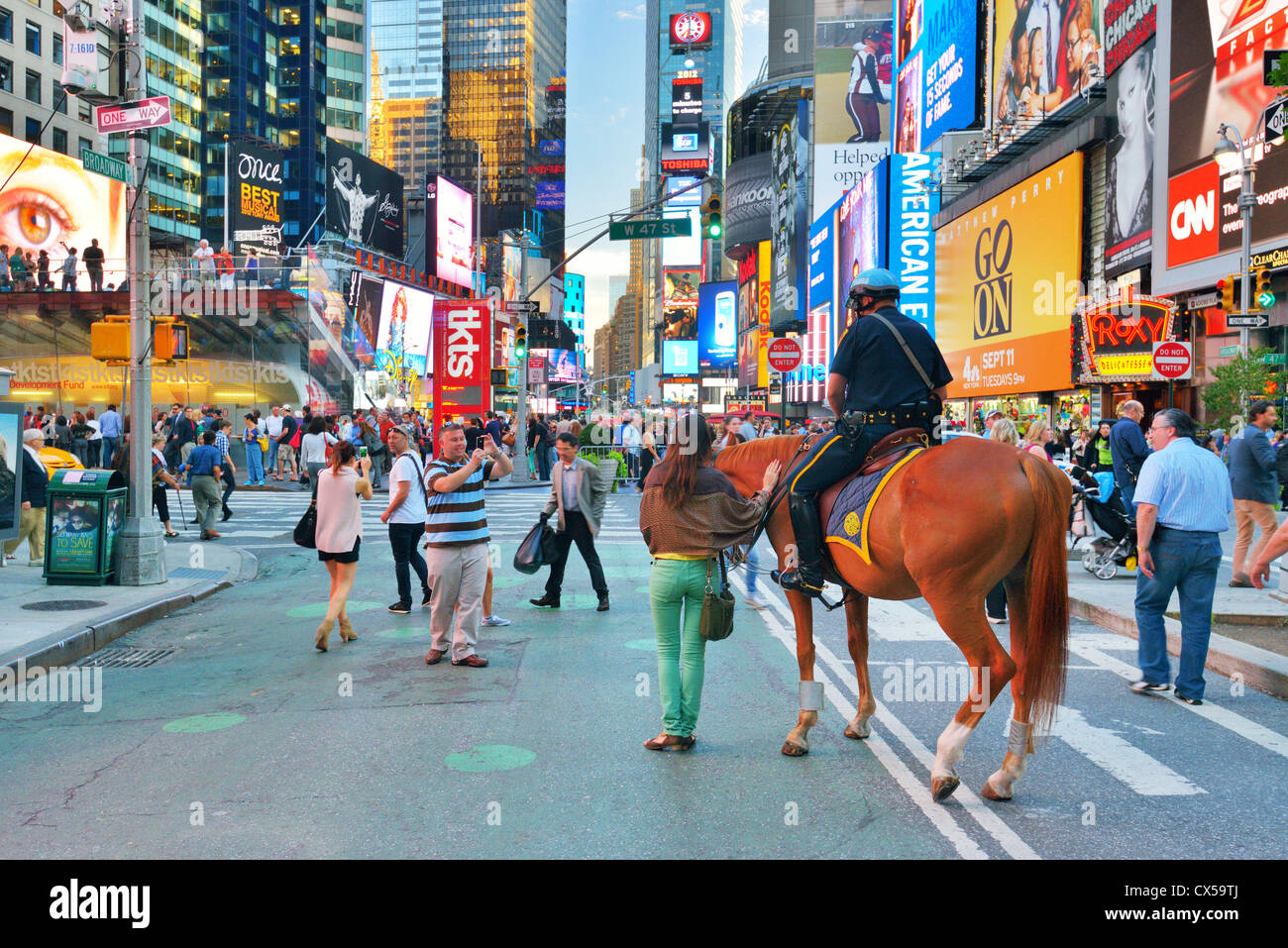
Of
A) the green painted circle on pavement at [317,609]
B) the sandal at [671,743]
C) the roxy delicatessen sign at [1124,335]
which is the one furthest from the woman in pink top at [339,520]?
the roxy delicatessen sign at [1124,335]

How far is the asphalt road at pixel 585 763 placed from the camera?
16.2ft

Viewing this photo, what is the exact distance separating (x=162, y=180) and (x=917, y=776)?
112610mm

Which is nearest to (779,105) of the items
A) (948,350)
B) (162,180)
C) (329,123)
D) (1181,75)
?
(329,123)

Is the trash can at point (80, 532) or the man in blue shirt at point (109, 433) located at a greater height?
the man in blue shirt at point (109, 433)

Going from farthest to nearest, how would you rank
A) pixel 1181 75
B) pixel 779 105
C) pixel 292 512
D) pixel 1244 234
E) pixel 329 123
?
pixel 329 123
pixel 779 105
pixel 1181 75
pixel 292 512
pixel 1244 234

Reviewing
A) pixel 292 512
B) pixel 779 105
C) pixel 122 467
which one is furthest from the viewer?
pixel 779 105

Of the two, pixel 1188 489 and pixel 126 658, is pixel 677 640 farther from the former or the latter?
pixel 126 658

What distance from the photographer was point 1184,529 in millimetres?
7531

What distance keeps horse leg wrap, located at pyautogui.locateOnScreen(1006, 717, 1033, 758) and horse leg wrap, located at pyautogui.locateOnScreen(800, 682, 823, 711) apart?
1168 mm

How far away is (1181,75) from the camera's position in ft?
80.0

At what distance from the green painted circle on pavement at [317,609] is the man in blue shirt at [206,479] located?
668 cm

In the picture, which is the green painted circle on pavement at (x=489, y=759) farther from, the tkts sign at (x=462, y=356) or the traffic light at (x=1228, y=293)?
the tkts sign at (x=462, y=356)

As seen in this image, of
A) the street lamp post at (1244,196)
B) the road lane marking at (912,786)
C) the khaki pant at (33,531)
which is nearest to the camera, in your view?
the road lane marking at (912,786)

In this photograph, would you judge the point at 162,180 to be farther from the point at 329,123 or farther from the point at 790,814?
the point at 790,814
